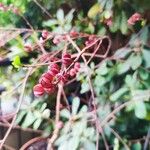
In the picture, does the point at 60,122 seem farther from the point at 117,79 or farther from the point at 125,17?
the point at 125,17

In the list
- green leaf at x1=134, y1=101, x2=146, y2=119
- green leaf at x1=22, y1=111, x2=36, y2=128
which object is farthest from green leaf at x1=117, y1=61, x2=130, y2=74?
green leaf at x1=22, y1=111, x2=36, y2=128

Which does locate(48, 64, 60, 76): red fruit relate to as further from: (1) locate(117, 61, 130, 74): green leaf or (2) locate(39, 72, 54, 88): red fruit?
(1) locate(117, 61, 130, 74): green leaf

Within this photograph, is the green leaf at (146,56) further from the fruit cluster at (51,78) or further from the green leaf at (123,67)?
the fruit cluster at (51,78)

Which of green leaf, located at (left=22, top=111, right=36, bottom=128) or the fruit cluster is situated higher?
the fruit cluster

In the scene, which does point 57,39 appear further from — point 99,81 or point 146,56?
point 146,56

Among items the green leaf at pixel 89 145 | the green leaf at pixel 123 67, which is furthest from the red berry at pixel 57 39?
the green leaf at pixel 89 145

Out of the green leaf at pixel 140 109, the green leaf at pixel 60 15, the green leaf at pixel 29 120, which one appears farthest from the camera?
the green leaf at pixel 60 15

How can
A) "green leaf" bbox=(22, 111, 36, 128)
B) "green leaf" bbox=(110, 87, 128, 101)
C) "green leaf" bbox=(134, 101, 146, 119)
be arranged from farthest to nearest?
1. "green leaf" bbox=(22, 111, 36, 128)
2. "green leaf" bbox=(110, 87, 128, 101)
3. "green leaf" bbox=(134, 101, 146, 119)

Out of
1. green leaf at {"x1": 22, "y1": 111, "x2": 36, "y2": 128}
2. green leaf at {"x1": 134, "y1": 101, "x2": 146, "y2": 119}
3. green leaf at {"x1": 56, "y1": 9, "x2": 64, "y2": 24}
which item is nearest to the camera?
green leaf at {"x1": 134, "y1": 101, "x2": 146, "y2": 119}
